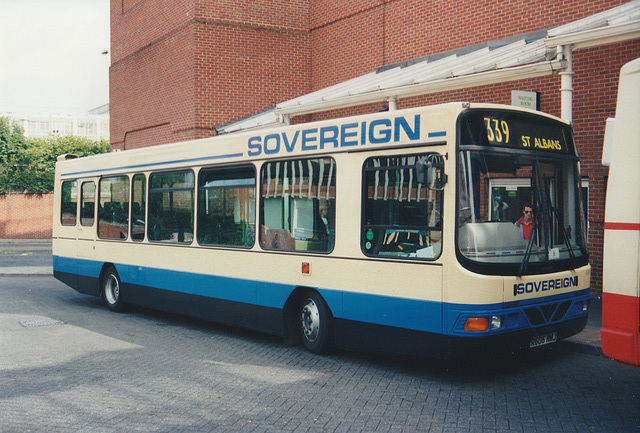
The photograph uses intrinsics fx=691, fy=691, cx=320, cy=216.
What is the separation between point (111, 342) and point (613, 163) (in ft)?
22.1

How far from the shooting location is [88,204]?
13.0 metres

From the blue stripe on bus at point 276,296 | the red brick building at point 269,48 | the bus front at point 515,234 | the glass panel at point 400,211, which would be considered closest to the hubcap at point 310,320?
the blue stripe on bus at point 276,296

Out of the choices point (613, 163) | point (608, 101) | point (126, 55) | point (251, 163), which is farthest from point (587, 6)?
point (126, 55)

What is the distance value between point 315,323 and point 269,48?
1431 cm

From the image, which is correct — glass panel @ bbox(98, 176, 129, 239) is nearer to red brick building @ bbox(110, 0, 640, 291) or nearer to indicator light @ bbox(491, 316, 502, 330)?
red brick building @ bbox(110, 0, 640, 291)

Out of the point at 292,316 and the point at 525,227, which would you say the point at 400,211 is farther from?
the point at 292,316

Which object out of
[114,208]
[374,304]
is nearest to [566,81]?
[374,304]

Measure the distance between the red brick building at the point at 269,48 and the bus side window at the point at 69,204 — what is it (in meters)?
6.09

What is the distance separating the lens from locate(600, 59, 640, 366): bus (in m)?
5.13

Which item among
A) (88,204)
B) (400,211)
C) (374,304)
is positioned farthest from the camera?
(88,204)

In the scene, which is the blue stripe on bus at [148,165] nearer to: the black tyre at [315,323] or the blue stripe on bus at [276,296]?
the blue stripe on bus at [276,296]

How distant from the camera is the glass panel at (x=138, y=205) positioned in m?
11.5

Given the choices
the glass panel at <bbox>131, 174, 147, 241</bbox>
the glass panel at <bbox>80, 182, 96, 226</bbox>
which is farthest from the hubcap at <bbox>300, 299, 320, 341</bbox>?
the glass panel at <bbox>80, 182, 96, 226</bbox>

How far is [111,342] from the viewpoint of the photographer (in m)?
9.29
